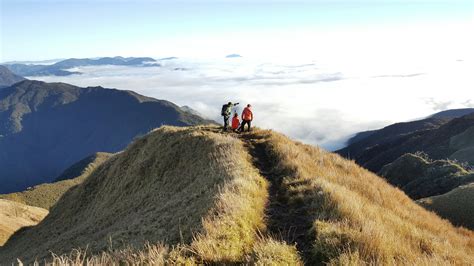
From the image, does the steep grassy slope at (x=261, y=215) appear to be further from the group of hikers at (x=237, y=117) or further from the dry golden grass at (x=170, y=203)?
the group of hikers at (x=237, y=117)

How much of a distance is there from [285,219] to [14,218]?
7245 cm

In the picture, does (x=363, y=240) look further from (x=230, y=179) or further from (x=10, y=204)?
(x=10, y=204)

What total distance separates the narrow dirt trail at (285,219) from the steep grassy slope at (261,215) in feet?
0.13

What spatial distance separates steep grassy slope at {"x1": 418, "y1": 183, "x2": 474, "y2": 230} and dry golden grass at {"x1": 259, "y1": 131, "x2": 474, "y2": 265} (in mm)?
8587

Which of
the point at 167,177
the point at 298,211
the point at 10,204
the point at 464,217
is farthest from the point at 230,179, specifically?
the point at 10,204

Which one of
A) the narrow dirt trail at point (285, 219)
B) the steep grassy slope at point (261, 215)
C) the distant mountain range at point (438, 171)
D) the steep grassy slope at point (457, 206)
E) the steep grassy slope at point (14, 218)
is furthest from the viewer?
the steep grassy slope at point (14, 218)

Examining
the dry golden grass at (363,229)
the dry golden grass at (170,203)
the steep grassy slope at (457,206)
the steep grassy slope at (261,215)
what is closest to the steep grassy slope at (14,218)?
the dry golden grass at (170,203)

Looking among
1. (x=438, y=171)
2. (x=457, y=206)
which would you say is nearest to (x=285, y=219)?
(x=457, y=206)

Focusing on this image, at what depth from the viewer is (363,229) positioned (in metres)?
10.1

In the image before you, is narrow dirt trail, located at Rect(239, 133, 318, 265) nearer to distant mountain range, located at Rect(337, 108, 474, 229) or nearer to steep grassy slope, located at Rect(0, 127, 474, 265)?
steep grassy slope, located at Rect(0, 127, 474, 265)

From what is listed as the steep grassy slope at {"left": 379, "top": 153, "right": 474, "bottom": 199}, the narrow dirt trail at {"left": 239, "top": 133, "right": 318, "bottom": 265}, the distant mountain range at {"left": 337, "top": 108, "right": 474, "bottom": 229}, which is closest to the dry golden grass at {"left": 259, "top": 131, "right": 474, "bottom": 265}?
the narrow dirt trail at {"left": 239, "top": 133, "right": 318, "bottom": 265}

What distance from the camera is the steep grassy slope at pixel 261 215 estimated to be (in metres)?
8.94

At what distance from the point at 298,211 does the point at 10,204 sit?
3379 inches

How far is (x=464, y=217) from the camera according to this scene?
27.0 meters
